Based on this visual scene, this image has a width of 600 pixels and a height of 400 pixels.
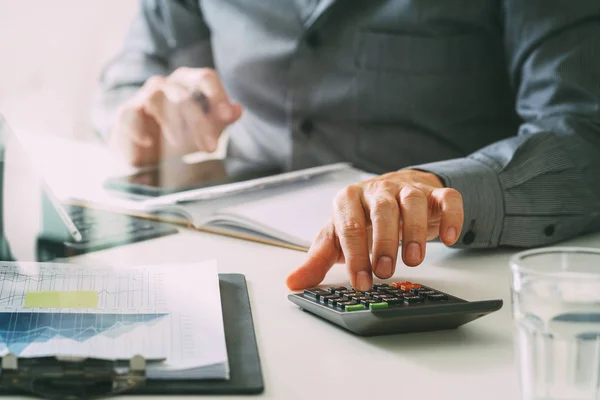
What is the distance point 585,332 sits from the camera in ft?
1.47

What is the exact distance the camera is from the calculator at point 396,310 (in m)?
0.59

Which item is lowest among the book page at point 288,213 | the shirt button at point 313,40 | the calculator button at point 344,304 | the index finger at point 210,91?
the calculator button at point 344,304

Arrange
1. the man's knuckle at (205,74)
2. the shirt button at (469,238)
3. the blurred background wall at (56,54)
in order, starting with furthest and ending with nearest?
the blurred background wall at (56,54) → the man's knuckle at (205,74) → the shirt button at (469,238)

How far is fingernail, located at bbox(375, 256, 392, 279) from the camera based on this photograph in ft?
2.25

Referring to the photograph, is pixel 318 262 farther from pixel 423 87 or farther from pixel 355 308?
pixel 423 87

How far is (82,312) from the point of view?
60 centimetres

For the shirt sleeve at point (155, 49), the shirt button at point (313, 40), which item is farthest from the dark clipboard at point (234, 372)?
the shirt sleeve at point (155, 49)

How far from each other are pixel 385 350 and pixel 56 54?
2.29 meters

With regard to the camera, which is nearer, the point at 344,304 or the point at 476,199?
the point at 344,304

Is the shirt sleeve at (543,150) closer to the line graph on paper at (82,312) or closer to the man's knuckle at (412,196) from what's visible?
the man's knuckle at (412,196)

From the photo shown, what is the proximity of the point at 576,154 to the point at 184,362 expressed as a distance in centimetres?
64

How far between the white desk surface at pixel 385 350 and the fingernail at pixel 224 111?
0.51 m

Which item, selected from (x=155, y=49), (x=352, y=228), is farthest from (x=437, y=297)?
(x=155, y=49)

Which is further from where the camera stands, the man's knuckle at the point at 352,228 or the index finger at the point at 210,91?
the index finger at the point at 210,91
